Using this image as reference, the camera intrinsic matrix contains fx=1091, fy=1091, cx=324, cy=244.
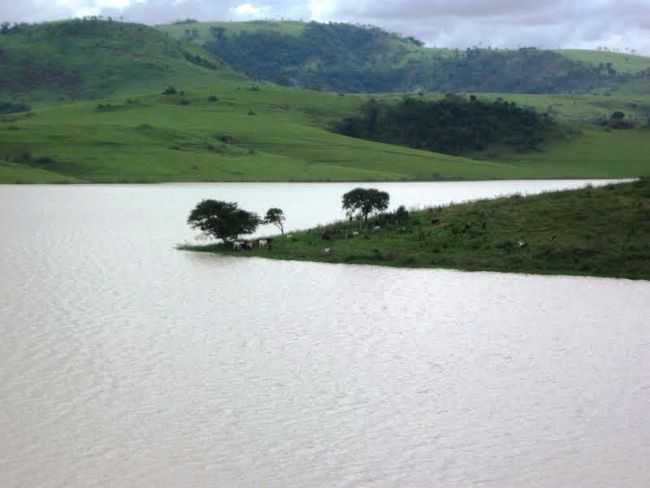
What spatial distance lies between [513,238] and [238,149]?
97.8 metres

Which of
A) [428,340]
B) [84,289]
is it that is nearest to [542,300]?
[428,340]

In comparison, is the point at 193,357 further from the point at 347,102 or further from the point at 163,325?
the point at 347,102

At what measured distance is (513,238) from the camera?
3978 cm

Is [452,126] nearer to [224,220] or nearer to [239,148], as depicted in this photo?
[239,148]

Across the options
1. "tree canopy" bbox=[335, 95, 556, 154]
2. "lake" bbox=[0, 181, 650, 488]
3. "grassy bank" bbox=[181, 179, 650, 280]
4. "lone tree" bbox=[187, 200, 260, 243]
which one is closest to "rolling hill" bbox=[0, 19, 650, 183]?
"tree canopy" bbox=[335, 95, 556, 154]

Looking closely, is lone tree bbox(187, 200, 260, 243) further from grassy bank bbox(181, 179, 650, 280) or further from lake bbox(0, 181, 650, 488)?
lake bbox(0, 181, 650, 488)

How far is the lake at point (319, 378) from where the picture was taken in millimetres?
16203

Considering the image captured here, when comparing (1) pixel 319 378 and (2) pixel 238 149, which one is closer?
(1) pixel 319 378

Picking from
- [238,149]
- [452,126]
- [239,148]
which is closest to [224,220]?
[238,149]

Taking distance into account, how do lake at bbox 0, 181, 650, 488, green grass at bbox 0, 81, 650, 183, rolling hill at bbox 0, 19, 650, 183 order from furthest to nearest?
1. green grass at bbox 0, 81, 650, 183
2. rolling hill at bbox 0, 19, 650, 183
3. lake at bbox 0, 181, 650, 488

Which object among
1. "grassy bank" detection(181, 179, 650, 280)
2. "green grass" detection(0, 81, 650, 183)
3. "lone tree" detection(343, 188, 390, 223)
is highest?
"green grass" detection(0, 81, 650, 183)

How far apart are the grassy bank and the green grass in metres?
72.3

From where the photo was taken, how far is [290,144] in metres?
145

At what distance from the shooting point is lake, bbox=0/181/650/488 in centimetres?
1620
